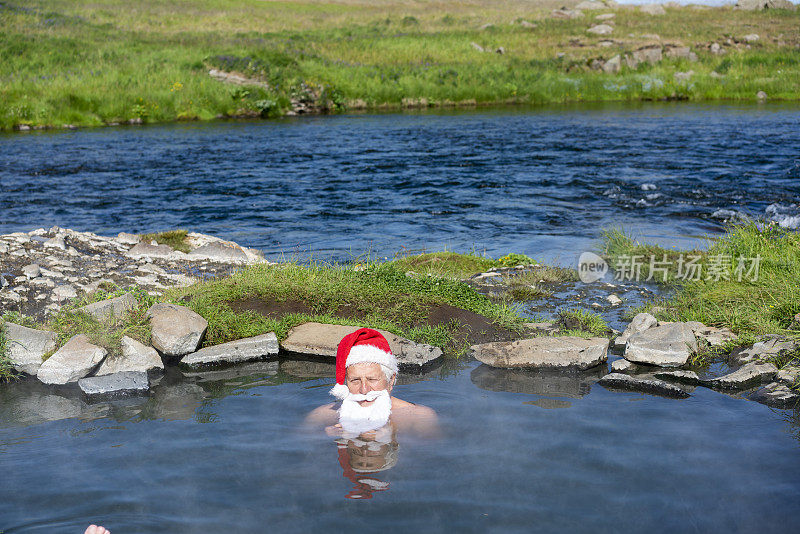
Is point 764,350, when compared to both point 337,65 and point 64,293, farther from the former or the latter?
point 337,65

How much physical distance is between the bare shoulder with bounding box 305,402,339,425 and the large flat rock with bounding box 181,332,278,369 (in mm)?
1324

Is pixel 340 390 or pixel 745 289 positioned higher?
pixel 745 289

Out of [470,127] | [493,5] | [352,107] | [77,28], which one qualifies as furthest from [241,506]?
[493,5]

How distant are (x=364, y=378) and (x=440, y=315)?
244 cm

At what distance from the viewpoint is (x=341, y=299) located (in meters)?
8.26

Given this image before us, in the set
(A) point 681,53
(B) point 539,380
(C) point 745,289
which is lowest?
(B) point 539,380

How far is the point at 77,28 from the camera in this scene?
1828 inches

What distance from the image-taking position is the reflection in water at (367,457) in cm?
489

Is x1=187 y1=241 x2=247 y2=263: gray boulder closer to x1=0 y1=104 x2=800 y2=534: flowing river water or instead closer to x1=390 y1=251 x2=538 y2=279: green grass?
x1=0 y1=104 x2=800 y2=534: flowing river water

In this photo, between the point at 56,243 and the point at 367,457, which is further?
the point at 56,243

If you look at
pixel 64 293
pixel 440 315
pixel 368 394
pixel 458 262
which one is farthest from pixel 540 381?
pixel 64 293

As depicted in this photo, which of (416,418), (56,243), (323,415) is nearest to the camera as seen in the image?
Answer: (416,418)

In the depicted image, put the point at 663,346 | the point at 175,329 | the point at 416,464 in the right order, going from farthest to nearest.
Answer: the point at 175,329, the point at 663,346, the point at 416,464

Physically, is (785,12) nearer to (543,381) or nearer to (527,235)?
(527,235)
